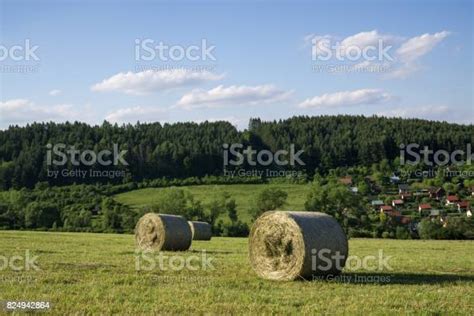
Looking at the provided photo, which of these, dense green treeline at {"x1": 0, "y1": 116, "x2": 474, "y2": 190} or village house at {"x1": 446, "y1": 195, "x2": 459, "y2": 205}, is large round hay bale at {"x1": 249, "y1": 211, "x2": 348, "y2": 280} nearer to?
village house at {"x1": 446, "y1": 195, "x2": 459, "y2": 205}

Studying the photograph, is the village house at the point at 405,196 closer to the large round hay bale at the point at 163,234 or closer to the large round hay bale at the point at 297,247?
the large round hay bale at the point at 163,234

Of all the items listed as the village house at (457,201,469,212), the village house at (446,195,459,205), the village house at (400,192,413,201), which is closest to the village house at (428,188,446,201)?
the village house at (446,195,459,205)

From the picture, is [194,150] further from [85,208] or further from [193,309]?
[193,309]

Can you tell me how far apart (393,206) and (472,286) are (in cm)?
7614

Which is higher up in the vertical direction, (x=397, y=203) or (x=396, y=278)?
(x=396, y=278)

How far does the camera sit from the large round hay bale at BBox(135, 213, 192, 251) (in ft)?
78.7

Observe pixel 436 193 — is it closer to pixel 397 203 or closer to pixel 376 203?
pixel 397 203

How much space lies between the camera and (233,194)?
9075 centimetres

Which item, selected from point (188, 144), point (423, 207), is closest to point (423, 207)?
point (423, 207)

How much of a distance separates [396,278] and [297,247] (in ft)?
8.02

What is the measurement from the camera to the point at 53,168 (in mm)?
98500

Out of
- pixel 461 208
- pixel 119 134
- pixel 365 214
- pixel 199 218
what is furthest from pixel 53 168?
pixel 461 208


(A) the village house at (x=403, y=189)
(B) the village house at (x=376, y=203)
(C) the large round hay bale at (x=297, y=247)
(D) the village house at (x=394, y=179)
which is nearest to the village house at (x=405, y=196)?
(A) the village house at (x=403, y=189)

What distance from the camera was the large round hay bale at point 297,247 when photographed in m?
13.7
